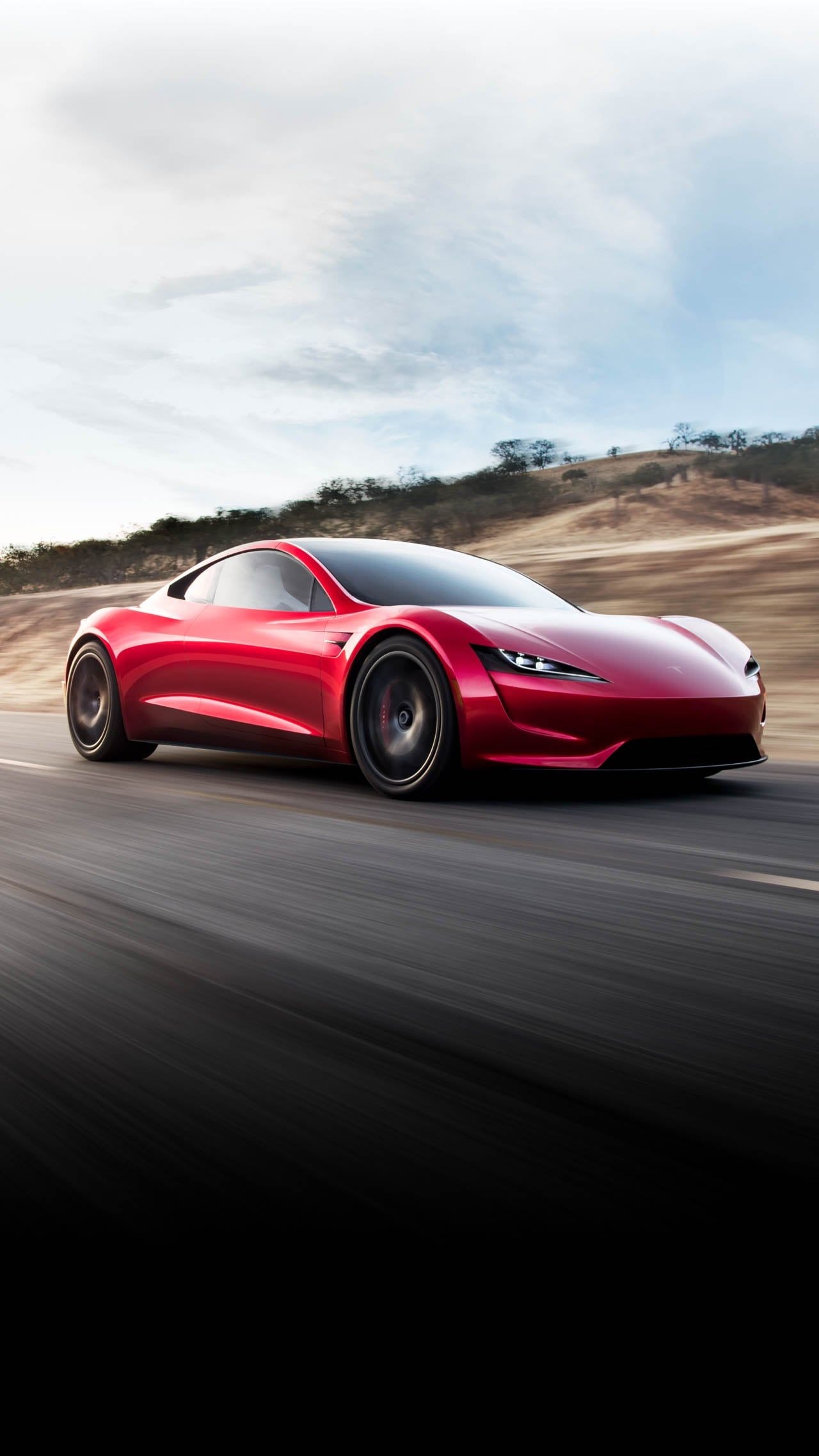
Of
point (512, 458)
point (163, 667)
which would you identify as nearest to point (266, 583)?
point (163, 667)

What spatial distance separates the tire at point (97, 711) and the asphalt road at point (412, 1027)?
8.90ft

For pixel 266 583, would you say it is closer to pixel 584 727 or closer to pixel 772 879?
pixel 584 727

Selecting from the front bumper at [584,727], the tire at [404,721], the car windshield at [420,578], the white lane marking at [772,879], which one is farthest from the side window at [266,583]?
the white lane marking at [772,879]

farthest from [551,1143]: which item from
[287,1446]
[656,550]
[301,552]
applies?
[656,550]

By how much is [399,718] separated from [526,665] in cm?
72

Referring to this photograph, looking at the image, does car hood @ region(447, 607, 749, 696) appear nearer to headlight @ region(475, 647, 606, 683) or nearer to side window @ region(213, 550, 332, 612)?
headlight @ region(475, 647, 606, 683)

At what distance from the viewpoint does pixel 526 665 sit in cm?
557

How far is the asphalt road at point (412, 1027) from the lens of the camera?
1.85 m

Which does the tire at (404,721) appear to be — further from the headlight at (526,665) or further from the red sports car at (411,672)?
the headlight at (526,665)

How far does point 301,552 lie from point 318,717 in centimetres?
99

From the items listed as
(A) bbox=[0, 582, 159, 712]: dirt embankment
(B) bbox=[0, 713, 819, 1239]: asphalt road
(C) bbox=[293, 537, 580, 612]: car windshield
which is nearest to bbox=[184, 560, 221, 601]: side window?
(C) bbox=[293, 537, 580, 612]: car windshield

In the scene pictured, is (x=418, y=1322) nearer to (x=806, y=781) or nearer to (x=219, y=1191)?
(x=219, y=1191)

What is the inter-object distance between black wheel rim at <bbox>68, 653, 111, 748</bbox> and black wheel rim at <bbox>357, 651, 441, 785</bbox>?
92.5 inches

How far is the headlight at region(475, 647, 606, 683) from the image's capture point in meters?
5.52
